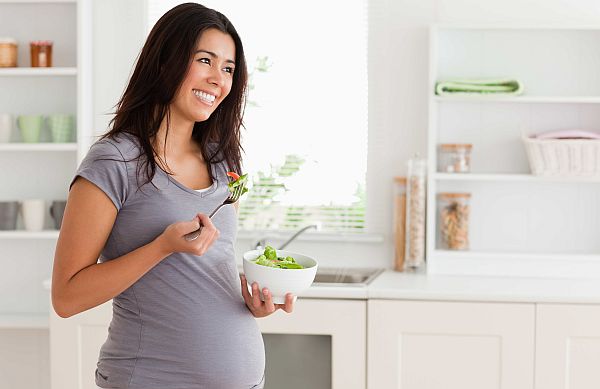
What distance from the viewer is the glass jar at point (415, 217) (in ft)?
10.6

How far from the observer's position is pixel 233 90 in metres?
1.82

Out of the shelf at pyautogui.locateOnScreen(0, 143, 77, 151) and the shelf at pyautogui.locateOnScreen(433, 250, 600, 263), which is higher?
the shelf at pyautogui.locateOnScreen(0, 143, 77, 151)

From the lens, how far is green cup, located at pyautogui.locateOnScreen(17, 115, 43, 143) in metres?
3.40

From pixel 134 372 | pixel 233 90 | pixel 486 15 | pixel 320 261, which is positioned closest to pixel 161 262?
pixel 134 372

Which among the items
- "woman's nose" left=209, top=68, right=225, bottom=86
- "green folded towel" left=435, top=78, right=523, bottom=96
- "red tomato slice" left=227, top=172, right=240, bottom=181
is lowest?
"red tomato slice" left=227, top=172, right=240, bottom=181

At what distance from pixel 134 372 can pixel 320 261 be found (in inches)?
77.2

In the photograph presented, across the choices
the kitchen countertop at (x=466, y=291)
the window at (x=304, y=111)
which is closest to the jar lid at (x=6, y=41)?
the window at (x=304, y=111)

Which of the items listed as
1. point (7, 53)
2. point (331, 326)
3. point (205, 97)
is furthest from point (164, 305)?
point (7, 53)

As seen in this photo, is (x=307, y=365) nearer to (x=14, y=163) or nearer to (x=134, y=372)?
(x=134, y=372)

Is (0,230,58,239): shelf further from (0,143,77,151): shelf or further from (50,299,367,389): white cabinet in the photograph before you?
(50,299,367,389): white cabinet

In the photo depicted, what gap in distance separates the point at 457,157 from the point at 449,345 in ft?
2.73

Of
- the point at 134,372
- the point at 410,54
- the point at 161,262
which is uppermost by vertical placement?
the point at 410,54

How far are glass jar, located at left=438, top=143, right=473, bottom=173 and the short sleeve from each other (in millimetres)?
1966

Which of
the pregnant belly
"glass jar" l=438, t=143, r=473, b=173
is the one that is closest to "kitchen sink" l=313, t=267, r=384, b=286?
"glass jar" l=438, t=143, r=473, b=173
